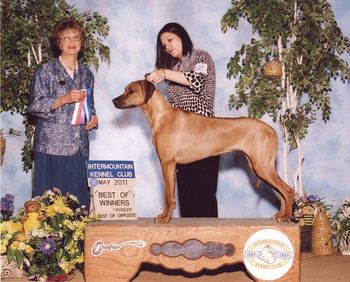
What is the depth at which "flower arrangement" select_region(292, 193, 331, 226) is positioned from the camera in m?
5.46

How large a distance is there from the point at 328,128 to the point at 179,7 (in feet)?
5.82

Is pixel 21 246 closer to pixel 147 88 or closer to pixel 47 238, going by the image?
pixel 47 238

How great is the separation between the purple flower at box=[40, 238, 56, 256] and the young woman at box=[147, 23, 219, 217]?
0.88 m

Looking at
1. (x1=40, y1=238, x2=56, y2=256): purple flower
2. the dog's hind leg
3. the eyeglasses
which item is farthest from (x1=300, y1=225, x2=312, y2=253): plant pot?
the eyeglasses

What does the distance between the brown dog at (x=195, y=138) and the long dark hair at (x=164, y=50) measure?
44cm

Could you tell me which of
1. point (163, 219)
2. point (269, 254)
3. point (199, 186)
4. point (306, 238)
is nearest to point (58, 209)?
point (163, 219)

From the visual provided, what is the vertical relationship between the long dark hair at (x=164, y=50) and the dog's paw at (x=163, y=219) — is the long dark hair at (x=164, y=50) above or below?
above

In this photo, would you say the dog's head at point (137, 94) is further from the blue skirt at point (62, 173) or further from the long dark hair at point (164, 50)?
the blue skirt at point (62, 173)

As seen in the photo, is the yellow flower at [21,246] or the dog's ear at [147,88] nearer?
the dog's ear at [147,88]

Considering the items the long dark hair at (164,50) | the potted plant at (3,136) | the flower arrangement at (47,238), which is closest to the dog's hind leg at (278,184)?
the long dark hair at (164,50)

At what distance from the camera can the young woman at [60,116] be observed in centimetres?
391

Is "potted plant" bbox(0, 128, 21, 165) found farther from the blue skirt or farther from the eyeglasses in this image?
the eyeglasses

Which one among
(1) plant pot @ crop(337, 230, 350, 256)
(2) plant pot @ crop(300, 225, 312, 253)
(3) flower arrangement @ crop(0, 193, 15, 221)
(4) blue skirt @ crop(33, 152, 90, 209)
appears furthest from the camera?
(2) plant pot @ crop(300, 225, 312, 253)

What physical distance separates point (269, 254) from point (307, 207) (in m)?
2.25
